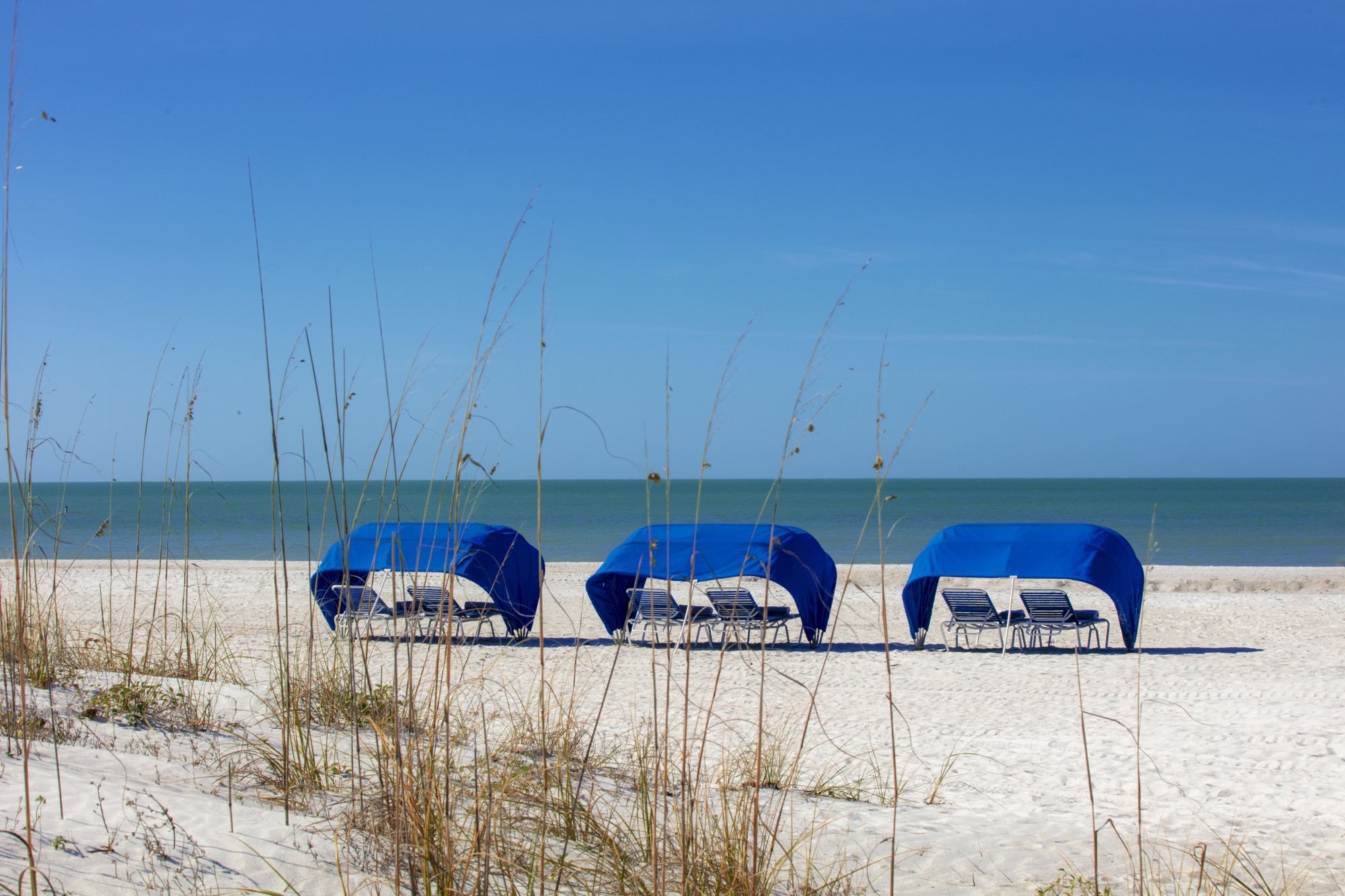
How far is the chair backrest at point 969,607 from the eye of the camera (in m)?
13.6

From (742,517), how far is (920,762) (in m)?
48.8

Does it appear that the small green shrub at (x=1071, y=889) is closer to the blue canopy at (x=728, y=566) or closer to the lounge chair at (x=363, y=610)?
the lounge chair at (x=363, y=610)

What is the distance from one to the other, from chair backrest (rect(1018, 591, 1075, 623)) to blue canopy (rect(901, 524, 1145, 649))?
584 millimetres

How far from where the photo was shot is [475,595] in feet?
74.3

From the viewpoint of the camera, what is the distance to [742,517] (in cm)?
5494

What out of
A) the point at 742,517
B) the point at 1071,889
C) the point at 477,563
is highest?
the point at 477,563

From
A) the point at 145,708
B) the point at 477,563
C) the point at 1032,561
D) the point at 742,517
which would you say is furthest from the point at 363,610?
the point at 742,517

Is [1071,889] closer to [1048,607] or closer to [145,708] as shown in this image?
[145,708]

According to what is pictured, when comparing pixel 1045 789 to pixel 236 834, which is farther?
pixel 1045 789

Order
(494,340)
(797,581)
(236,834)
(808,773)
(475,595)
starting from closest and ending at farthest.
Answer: (494,340), (236,834), (808,773), (797,581), (475,595)

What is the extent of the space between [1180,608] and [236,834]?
18652 millimetres

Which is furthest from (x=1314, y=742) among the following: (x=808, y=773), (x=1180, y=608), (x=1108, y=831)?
(x=1180, y=608)

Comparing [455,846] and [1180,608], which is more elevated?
[455,846]

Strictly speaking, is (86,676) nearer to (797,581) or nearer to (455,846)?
(455,846)
